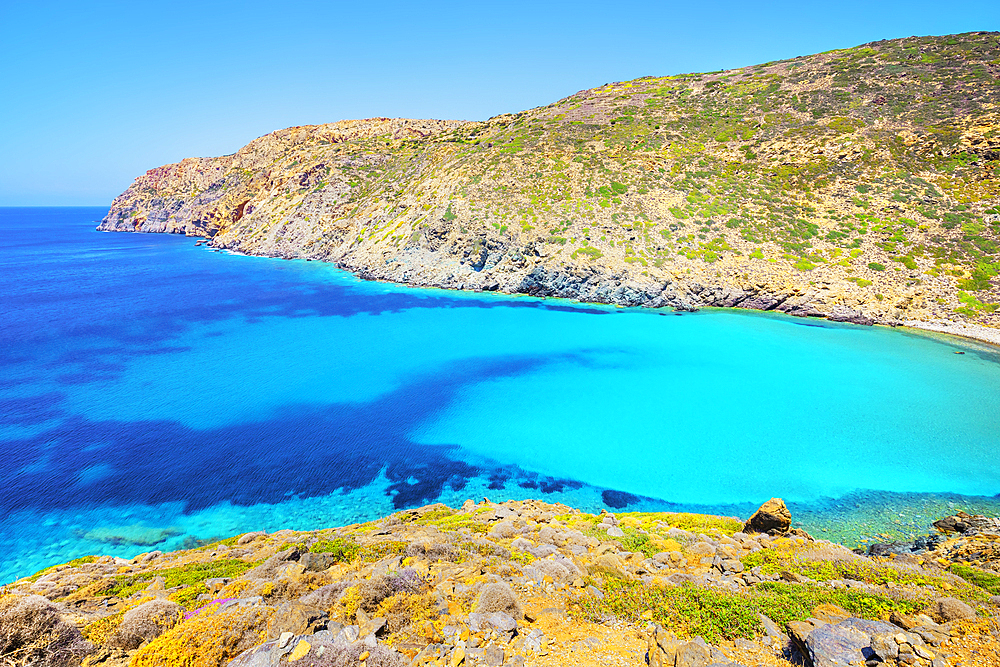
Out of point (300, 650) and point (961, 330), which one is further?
point (961, 330)

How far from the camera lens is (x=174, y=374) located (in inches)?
1302

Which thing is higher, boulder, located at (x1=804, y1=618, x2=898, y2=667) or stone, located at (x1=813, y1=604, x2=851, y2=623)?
boulder, located at (x1=804, y1=618, x2=898, y2=667)

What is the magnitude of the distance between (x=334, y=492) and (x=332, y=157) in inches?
3962

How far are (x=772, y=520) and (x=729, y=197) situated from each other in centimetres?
5865

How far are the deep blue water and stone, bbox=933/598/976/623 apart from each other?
35.5 ft

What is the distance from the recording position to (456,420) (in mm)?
27469

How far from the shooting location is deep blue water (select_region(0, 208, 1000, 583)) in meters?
19.5

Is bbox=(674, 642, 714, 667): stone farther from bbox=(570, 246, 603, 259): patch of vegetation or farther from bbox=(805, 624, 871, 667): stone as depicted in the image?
bbox=(570, 246, 603, 259): patch of vegetation

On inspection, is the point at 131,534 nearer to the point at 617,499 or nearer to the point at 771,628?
the point at 617,499

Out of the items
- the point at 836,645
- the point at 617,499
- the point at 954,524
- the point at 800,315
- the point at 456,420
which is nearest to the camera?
the point at 836,645

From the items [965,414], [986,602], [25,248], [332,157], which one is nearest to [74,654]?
[986,602]

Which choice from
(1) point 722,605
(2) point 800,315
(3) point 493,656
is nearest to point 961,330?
(2) point 800,315

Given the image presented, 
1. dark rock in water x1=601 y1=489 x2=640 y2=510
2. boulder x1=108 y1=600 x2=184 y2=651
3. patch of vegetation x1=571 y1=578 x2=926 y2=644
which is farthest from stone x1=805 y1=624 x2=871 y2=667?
dark rock in water x1=601 y1=489 x2=640 y2=510

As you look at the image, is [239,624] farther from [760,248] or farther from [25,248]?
[25,248]
